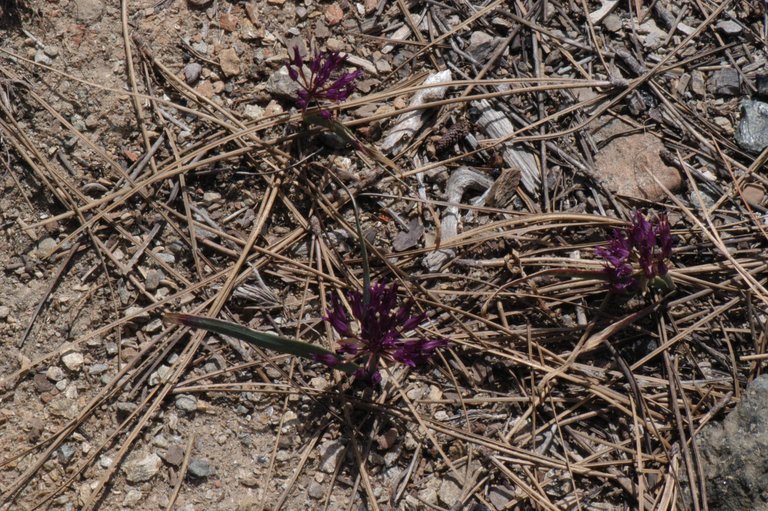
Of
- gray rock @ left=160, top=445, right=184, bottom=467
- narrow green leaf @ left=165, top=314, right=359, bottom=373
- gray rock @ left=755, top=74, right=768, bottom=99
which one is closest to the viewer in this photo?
narrow green leaf @ left=165, top=314, right=359, bottom=373

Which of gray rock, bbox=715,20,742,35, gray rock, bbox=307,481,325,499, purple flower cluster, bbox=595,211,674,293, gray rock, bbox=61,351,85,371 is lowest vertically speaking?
gray rock, bbox=307,481,325,499

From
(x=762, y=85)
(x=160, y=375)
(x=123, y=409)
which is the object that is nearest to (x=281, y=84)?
(x=160, y=375)

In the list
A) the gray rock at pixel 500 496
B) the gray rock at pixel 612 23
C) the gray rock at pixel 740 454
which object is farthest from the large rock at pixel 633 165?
the gray rock at pixel 500 496

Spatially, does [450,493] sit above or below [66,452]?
below

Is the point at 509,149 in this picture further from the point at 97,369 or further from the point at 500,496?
the point at 97,369

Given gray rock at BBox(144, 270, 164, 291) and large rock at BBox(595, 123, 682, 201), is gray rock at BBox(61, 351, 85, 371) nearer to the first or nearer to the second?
gray rock at BBox(144, 270, 164, 291)

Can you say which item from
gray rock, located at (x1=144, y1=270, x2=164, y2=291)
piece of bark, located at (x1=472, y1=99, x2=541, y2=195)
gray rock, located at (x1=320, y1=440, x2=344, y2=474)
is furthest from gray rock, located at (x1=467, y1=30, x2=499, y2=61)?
gray rock, located at (x1=320, y1=440, x2=344, y2=474)
